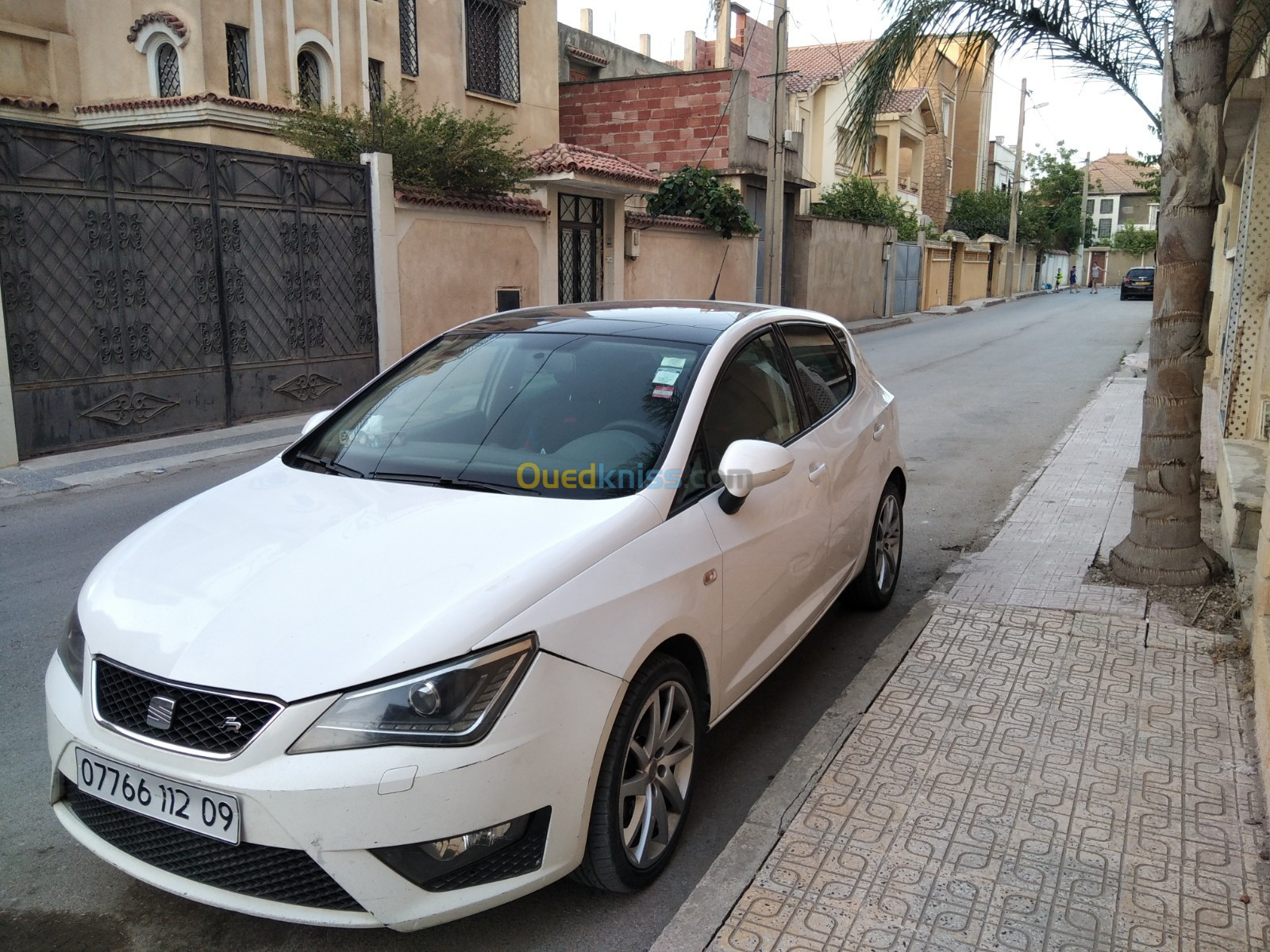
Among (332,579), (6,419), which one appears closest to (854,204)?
(6,419)

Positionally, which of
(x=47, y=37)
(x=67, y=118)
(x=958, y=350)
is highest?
(x=47, y=37)

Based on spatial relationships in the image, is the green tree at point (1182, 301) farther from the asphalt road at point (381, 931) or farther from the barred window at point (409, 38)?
the barred window at point (409, 38)

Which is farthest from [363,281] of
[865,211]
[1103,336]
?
[865,211]

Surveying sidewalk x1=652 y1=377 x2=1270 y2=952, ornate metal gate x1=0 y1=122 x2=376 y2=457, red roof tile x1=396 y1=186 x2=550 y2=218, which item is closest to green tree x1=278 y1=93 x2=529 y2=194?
red roof tile x1=396 y1=186 x2=550 y2=218

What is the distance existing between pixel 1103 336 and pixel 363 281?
65.9 feet

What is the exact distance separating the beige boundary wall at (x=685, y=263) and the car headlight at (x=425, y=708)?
648 inches

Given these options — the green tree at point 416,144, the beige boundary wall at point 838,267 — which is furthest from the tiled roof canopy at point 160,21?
the beige boundary wall at point 838,267

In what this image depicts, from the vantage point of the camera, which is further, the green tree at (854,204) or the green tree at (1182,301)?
the green tree at (854,204)

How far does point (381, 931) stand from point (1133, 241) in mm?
84278

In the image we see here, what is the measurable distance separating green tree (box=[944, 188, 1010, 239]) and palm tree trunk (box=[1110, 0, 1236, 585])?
160ft

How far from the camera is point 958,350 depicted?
2194 cm

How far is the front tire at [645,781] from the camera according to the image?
282 centimetres

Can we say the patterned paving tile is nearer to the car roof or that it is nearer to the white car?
the white car

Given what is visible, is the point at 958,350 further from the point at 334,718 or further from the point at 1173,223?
the point at 334,718
